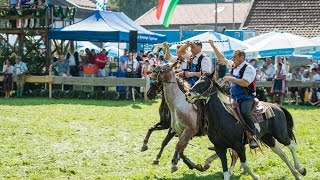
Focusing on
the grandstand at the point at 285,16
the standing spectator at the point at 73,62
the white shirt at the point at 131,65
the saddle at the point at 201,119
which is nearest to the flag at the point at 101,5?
the standing spectator at the point at 73,62

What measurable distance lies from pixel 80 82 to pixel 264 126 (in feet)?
55.5

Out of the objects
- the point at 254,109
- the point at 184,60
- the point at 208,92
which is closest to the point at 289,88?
the point at 184,60

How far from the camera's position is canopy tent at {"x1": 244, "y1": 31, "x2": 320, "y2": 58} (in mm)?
27016

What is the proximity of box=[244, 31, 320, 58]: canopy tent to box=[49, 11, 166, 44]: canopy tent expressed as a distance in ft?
14.0

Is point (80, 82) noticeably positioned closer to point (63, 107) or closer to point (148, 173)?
point (63, 107)

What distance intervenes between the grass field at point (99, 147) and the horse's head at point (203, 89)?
69.8 inches

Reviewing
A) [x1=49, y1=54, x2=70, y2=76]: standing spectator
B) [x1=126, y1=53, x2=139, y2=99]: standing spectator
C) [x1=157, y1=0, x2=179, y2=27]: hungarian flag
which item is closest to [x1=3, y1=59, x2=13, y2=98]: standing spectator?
[x1=49, y1=54, x2=70, y2=76]: standing spectator

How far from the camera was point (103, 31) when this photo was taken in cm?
2738

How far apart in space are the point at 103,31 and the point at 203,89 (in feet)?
58.3

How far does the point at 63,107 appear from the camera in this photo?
22.9m

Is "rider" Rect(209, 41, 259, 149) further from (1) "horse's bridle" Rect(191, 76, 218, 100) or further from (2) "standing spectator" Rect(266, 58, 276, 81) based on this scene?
(2) "standing spectator" Rect(266, 58, 276, 81)

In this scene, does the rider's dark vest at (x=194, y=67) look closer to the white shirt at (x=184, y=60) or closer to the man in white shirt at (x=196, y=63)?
the man in white shirt at (x=196, y=63)

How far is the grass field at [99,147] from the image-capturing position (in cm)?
1146

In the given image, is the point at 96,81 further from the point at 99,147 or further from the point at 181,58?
the point at 181,58
